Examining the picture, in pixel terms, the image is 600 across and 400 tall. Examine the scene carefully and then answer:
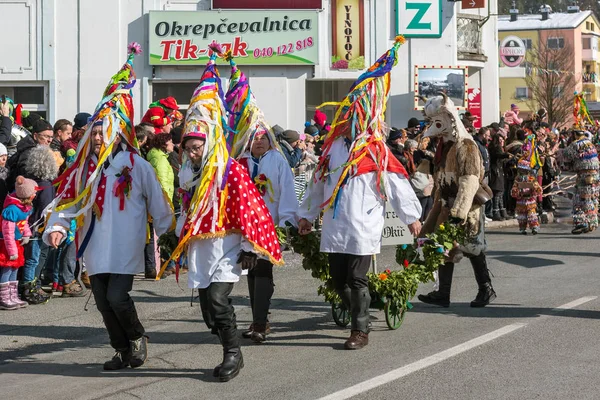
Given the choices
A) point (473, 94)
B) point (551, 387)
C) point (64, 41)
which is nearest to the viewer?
point (551, 387)

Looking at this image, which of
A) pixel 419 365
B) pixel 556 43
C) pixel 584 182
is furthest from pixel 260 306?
pixel 556 43

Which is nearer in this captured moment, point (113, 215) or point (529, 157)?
point (113, 215)

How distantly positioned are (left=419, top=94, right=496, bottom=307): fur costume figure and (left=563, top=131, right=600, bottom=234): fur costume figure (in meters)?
7.52

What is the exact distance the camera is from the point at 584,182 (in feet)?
55.5

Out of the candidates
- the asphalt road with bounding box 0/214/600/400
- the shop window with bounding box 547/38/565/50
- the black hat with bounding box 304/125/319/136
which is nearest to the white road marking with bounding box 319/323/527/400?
the asphalt road with bounding box 0/214/600/400

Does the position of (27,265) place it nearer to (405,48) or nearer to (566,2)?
(405,48)

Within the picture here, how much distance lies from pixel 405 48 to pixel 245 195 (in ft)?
64.5

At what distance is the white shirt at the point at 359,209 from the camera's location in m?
7.84

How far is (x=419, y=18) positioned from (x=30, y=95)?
10407 mm

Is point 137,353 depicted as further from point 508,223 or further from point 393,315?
point 508,223

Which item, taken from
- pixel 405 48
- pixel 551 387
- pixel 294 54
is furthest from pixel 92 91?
pixel 551 387

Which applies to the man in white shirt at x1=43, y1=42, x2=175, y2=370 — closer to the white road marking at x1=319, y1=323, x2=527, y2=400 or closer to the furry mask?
the white road marking at x1=319, y1=323, x2=527, y2=400

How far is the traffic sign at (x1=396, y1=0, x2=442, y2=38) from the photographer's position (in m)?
25.9

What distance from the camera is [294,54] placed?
2505 centimetres
